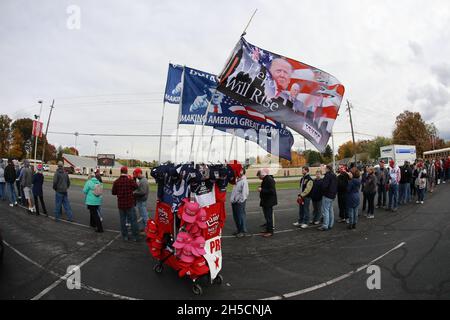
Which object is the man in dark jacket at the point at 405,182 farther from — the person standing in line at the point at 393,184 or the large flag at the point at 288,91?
the large flag at the point at 288,91

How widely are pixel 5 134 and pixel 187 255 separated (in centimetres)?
8409

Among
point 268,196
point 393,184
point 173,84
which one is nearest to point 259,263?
point 268,196

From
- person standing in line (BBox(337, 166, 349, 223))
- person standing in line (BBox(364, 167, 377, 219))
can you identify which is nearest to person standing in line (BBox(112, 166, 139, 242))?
person standing in line (BBox(337, 166, 349, 223))

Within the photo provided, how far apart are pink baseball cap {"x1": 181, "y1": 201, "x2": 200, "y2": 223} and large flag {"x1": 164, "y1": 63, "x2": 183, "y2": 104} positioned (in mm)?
4419

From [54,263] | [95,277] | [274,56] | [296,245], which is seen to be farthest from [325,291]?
[274,56]

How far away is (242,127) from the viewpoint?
8273mm

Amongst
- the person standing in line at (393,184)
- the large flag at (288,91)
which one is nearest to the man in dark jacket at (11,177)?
the large flag at (288,91)

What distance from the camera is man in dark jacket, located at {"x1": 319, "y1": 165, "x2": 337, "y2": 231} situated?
7.82m

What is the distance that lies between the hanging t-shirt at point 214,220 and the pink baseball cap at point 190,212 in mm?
299

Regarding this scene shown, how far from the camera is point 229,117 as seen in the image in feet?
26.7

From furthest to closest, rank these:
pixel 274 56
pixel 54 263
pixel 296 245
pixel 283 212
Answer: pixel 283 212, pixel 274 56, pixel 296 245, pixel 54 263

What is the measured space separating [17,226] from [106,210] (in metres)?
3.46

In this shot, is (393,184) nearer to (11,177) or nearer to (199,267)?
(199,267)
